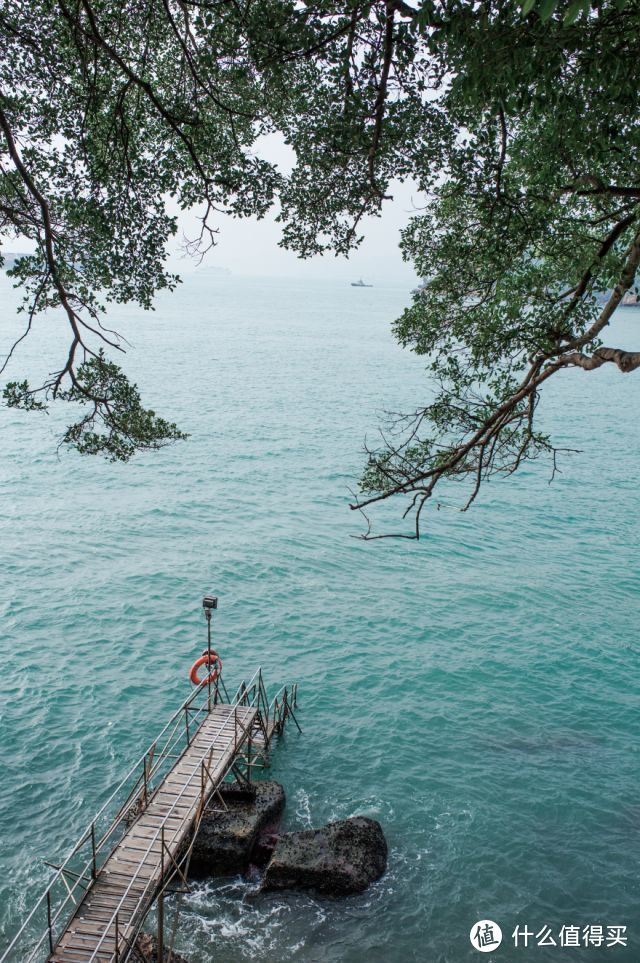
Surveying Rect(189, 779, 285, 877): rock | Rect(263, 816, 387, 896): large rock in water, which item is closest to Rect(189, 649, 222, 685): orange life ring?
Rect(189, 779, 285, 877): rock

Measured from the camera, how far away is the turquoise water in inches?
556

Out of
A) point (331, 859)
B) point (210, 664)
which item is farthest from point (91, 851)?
point (331, 859)

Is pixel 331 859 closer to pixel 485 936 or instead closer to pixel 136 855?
pixel 485 936

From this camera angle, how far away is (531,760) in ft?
59.9

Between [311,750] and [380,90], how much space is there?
15443 millimetres

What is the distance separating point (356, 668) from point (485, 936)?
9673 mm

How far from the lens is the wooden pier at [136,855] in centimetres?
1098

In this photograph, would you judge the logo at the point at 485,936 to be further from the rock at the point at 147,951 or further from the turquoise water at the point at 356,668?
the rock at the point at 147,951

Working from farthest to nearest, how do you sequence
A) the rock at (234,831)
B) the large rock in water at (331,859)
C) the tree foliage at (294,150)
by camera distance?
the rock at (234,831) < the large rock in water at (331,859) < the tree foliage at (294,150)

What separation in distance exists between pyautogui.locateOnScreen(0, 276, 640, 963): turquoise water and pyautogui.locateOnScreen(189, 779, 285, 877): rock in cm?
49

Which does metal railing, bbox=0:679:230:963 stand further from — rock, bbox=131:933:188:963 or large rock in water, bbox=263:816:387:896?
large rock in water, bbox=263:816:387:896

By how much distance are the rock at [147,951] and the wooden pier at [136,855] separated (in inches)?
18.3

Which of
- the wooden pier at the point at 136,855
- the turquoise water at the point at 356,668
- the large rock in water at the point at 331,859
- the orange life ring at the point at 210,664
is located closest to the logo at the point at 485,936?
the turquoise water at the point at 356,668

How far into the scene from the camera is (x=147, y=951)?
12172mm
